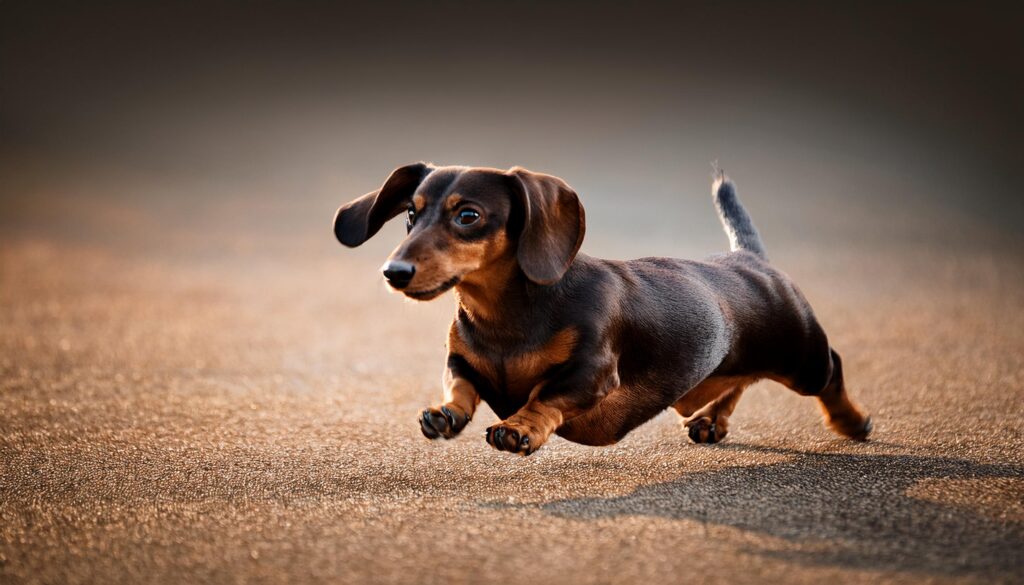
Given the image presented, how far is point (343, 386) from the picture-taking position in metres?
2.87

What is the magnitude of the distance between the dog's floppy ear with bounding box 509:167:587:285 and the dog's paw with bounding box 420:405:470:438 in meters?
0.26

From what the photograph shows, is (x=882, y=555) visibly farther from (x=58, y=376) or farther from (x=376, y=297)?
(x=376, y=297)

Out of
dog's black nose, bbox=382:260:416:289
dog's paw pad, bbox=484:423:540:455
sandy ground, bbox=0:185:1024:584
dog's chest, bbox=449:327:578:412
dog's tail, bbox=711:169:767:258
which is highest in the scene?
dog's tail, bbox=711:169:767:258

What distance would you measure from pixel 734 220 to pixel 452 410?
3.43 ft

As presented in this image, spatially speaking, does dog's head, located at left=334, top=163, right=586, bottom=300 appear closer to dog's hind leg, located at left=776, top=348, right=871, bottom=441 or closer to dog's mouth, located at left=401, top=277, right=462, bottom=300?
dog's mouth, located at left=401, top=277, right=462, bottom=300

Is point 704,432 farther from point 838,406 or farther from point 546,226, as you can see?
point 546,226

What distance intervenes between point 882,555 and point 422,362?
201 cm

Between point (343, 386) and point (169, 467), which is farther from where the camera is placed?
point (343, 386)

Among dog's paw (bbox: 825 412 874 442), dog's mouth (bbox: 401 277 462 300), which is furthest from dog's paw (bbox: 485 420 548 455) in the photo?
dog's paw (bbox: 825 412 874 442)

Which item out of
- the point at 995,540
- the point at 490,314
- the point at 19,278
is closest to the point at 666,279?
the point at 490,314

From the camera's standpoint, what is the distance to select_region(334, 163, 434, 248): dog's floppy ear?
1.94 metres

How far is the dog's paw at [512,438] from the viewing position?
5.24ft

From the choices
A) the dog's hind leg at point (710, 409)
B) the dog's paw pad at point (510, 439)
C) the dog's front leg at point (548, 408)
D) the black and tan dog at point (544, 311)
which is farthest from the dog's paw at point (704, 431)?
the dog's paw pad at point (510, 439)

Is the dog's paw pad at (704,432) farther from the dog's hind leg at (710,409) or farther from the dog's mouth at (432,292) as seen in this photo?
the dog's mouth at (432,292)
